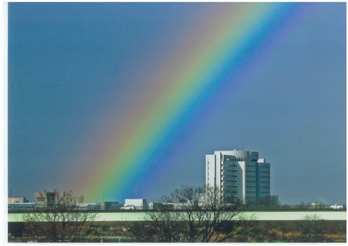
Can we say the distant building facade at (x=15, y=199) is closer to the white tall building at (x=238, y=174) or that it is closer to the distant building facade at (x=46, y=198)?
the distant building facade at (x=46, y=198)

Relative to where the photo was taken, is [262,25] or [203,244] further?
[262,25]

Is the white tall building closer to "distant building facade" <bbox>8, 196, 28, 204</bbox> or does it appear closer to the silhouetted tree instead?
the silhouetted tree

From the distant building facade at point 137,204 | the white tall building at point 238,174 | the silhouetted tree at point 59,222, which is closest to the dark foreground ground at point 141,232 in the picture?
the silhouetted tree at point 59,222

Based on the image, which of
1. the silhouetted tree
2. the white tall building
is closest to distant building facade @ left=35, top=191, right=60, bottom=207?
the silhouetted tree

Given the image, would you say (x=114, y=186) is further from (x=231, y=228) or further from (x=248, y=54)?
(x=248, y=54)

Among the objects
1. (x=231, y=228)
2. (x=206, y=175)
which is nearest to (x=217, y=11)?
(x=206, y=175)
